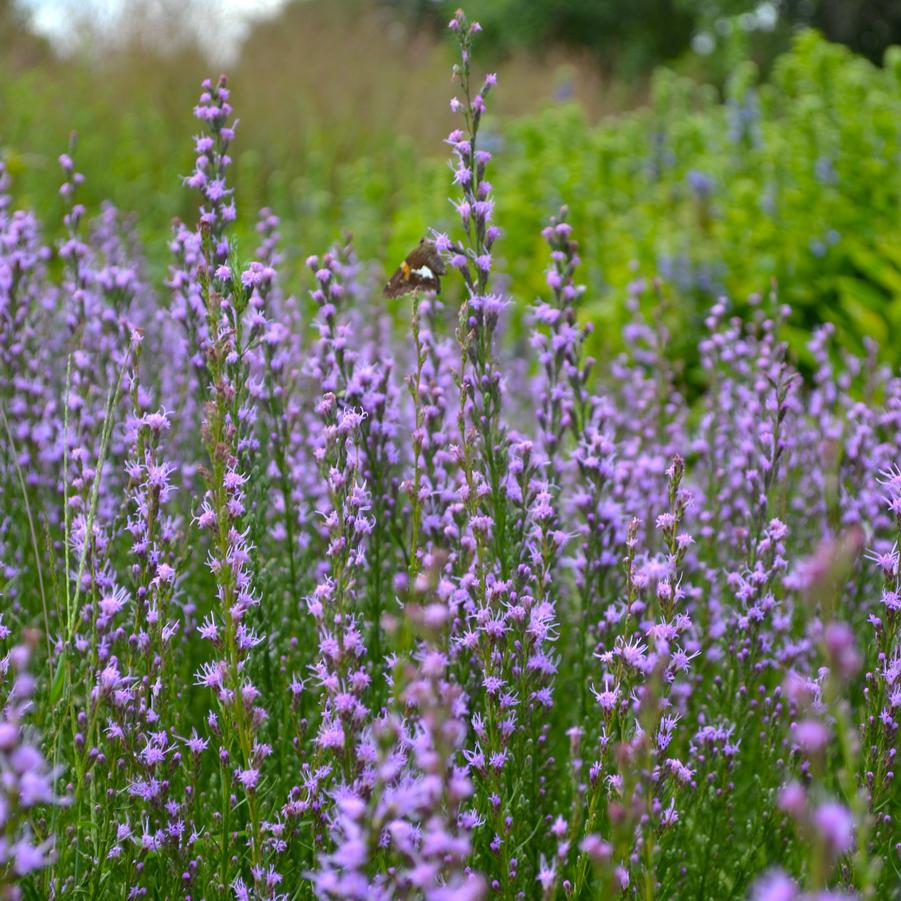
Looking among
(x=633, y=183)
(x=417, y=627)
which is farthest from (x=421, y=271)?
(x=633, y=183)

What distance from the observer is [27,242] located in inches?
131

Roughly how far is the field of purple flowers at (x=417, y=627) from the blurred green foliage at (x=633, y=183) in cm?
150

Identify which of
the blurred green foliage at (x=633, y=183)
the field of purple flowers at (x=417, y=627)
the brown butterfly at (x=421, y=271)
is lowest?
the field of purple flowers at (x=417, y=627)

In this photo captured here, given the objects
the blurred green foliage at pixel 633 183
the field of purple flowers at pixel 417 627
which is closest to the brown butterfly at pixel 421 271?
the field of purple flowers at pixel 417 627

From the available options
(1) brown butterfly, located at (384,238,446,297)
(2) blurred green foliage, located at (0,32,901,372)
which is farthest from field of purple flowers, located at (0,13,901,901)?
(2) blurred green foliage, located at (0,32,901,372)

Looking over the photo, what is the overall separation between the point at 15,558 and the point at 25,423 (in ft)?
1.24

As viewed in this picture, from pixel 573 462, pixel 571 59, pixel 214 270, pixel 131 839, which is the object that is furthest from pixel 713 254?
pixel 571 59

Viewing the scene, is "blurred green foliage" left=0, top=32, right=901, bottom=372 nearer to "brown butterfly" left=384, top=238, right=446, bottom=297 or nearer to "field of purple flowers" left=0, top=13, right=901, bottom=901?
"field of purple flowers" left=0, top=13, right=901, bottom=901

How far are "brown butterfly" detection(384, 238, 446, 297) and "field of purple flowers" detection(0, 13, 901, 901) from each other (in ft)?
0.26

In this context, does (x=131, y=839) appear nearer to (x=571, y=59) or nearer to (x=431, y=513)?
(x=431, y=513)

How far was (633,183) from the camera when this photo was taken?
926 cm

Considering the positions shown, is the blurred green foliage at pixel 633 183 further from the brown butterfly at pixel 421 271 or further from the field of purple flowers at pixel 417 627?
the brown butterfly at pixel 421 271

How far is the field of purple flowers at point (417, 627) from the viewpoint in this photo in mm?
1567

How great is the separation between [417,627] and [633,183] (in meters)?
8.51
